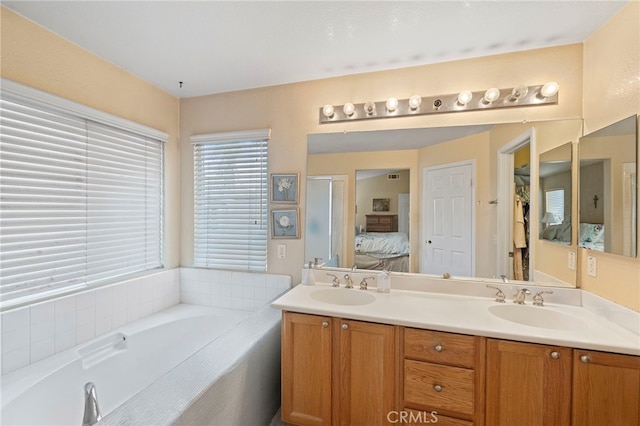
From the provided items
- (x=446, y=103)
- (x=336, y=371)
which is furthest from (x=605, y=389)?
(x=446, y=103)

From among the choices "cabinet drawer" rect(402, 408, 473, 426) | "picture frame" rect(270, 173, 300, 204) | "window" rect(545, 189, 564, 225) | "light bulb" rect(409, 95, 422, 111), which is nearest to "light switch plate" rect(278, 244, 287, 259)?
"picture frame" rect(270, 173, 300, 204)

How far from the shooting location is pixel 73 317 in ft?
5.80

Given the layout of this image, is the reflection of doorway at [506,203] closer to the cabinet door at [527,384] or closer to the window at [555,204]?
the window at [555,204]

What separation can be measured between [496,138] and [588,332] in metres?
1.21

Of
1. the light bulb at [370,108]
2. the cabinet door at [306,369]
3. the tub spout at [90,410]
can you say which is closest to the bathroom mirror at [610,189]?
the light bulb at [370,108]

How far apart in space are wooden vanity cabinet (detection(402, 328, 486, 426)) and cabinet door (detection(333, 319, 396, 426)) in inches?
3.5

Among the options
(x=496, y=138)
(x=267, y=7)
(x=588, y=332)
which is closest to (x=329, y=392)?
(x=588, y=332)

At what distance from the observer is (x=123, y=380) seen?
184 cm

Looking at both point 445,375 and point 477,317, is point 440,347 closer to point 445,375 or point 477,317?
point 445,375

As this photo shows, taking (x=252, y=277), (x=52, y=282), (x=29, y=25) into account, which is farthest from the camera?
(x=252, y=277)

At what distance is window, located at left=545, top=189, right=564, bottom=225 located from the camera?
174 cm

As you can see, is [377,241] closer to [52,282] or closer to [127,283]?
[127,283]

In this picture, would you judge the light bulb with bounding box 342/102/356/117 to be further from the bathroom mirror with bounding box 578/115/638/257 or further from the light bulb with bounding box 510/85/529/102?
the bathroom mirror with bounding box 578/115/638/257

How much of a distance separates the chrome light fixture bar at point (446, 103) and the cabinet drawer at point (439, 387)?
163 centimetres
